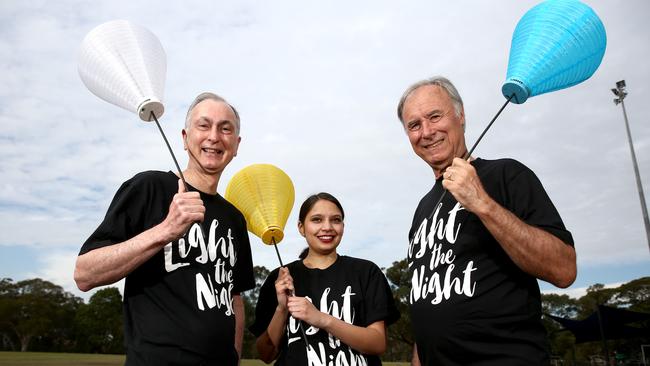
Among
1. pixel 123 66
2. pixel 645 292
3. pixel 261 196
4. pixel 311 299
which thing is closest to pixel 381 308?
pixel 311 299

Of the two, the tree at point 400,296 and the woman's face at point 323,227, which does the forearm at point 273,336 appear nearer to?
the woman's face at point 323,227

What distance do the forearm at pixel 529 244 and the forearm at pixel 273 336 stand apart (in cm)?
201

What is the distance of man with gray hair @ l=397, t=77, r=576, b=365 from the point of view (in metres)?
2.21

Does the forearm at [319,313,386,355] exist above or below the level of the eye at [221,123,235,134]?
below

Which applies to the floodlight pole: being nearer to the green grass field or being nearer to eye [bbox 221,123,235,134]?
the green grass field

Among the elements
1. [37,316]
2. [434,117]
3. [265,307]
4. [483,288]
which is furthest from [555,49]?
[37,316]

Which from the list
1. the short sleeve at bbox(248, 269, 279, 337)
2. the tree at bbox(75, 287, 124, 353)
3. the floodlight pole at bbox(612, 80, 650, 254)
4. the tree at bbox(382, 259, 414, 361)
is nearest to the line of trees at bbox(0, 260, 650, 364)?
the tree at bbox(75, 287, 124, 353)

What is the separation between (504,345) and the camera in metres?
2.31

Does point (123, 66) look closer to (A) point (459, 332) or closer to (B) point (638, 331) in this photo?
(A) point (459, 332)

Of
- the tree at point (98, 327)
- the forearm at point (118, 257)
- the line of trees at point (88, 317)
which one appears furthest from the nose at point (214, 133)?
the tree at point (98, 327)

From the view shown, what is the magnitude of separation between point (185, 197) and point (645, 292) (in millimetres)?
66120

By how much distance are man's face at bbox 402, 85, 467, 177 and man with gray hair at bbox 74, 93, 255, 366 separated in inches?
47.9

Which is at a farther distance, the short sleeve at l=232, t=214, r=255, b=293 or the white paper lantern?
the short sleeve at l=232, t=214, r=255, b=293

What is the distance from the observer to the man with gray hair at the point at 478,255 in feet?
7.24
